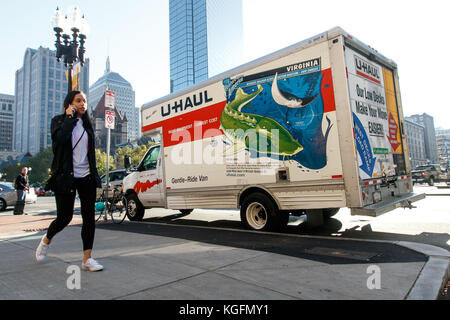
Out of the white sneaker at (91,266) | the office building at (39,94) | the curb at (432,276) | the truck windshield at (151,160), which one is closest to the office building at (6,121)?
the office building at (39,94)

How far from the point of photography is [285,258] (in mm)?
3875

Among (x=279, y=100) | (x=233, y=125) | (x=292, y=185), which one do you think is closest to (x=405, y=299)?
(x=292, y=185)

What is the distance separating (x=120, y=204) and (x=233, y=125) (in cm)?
513

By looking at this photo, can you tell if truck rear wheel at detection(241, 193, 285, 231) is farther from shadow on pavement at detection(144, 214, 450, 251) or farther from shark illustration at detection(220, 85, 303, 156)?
shark illustration at detection(220, 85, 303, 156)

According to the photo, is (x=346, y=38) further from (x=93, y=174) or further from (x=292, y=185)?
(x=93, y=174)

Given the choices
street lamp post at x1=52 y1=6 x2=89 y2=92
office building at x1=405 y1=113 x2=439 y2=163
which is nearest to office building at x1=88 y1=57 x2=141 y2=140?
office building at x1=405 y1=113 x2=439 y2=163

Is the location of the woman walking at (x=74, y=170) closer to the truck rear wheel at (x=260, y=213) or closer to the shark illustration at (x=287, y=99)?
the truck rear wheel at (x=260, y=213)

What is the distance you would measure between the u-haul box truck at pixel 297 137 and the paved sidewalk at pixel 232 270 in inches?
38.8

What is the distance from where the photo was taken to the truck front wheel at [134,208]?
9.03 m

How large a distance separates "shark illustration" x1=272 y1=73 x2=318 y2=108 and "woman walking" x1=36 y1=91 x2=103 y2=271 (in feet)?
11.4

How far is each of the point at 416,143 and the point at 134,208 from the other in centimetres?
12722

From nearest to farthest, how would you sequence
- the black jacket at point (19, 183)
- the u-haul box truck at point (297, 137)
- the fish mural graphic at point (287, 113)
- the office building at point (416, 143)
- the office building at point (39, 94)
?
the u-haul box truck at point (297, 137) < the fish mural graphic at point (287, 113) < the black jacket at point (19, 183) < the office building at point (416, 143) < the office building at point (39, 94)

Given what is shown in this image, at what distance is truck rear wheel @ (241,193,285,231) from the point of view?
229 inches

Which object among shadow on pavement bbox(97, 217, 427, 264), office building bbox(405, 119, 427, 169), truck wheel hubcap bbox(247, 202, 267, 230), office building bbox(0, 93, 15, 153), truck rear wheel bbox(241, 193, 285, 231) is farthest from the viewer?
office building bbox(0, 93, 15, 153)
